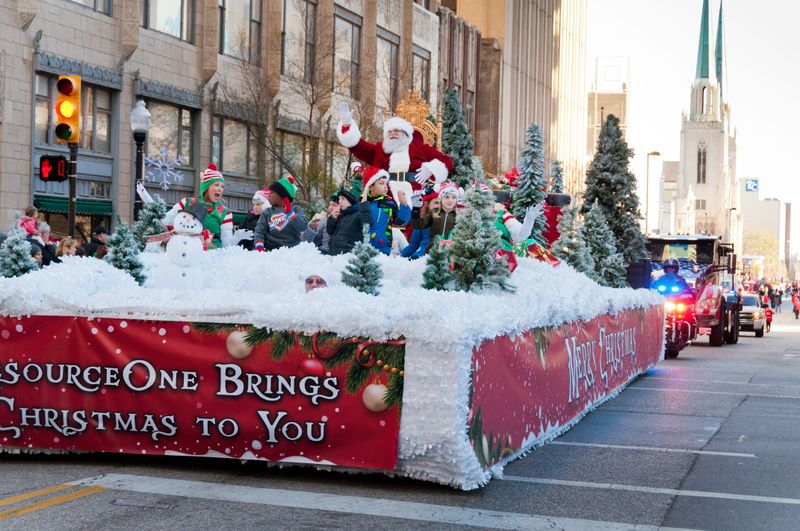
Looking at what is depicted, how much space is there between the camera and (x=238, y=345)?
8.79m

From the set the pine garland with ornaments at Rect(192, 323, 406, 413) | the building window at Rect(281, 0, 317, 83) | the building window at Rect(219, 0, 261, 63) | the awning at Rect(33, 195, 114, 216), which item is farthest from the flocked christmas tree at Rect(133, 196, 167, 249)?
the building window at Rect(281, 0, 317, 83)

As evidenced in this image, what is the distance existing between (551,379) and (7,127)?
1893 centimetres

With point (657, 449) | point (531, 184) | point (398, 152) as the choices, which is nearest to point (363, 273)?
point (657, 449)

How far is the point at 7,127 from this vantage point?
2641 centimetres

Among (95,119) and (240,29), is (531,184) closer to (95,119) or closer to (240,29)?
(95,119)

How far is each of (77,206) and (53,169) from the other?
12.7 meters

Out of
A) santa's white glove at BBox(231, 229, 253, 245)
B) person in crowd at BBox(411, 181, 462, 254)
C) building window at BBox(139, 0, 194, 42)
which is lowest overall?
santa's white glove at BBox(231, 229, 253, 245)

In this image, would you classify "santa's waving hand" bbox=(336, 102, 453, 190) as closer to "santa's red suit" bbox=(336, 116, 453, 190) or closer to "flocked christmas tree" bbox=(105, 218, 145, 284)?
"santa's red suit" bbox=(336, 116, 453, 190)

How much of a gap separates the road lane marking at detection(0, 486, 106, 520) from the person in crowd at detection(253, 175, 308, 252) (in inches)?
239

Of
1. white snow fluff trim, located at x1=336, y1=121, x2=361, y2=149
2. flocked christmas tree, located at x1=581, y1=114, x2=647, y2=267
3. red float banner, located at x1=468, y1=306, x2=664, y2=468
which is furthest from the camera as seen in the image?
flocked christmas tree, located at x1=581, y1=114, x2=647, y2=267

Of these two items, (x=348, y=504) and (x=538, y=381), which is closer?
(x=348, y=504)

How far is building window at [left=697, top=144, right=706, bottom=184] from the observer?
197 m

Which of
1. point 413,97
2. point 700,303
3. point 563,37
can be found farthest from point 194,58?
point 563,37

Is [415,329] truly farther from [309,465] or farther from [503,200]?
[503,200]
